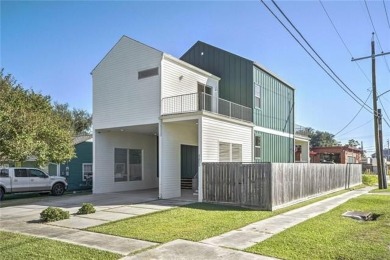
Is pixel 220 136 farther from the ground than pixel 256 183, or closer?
farther from the ground

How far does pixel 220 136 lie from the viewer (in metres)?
16.3

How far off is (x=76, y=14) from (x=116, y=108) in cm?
745

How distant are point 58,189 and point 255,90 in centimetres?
1213

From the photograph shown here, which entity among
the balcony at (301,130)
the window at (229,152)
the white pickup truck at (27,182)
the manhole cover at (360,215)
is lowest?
the manhole cover at (360,215)

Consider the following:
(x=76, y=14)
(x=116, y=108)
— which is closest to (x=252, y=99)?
(x=116, y=108)

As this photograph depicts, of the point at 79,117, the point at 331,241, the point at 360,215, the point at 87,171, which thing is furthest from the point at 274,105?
the point at 79,117

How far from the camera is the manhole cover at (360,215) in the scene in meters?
10.9

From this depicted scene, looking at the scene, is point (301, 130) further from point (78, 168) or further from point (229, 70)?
point (78, 168)

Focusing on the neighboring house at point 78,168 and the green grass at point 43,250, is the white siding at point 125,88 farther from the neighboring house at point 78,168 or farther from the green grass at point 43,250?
the green grass at point 43,250

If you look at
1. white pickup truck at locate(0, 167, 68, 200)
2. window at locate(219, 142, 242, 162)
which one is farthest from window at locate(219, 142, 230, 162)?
white pickup truck at locate(0, 167, 68, 200)

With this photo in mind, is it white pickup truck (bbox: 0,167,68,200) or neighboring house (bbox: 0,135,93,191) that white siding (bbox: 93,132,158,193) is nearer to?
white pickup truck (bbox: 0,167,68,200)

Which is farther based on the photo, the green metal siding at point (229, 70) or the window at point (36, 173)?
the green metal siding at point (229, 70)

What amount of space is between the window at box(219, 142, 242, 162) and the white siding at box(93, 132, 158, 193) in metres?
6.14

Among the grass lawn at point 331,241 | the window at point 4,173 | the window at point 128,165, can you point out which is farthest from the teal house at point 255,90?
the window at point 4,173
